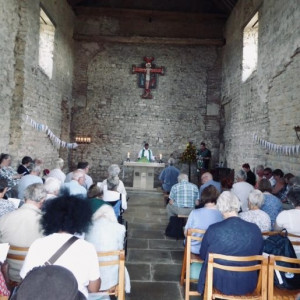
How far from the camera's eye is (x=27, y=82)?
866 cm

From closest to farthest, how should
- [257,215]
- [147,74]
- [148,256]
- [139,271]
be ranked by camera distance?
[257,215]
[139,271]
[148,256]
[147,74]

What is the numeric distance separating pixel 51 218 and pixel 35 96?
7795 millimetres

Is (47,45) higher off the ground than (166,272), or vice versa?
(47,45)

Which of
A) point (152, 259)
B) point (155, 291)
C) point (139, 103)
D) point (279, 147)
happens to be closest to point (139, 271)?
point (152, 259)

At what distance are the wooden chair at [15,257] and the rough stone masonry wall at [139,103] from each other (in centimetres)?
1059

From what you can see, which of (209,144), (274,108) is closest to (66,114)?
(209,144)

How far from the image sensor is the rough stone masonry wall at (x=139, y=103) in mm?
13336


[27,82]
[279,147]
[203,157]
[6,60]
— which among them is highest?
[6,60]

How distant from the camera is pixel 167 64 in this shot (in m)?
13.4

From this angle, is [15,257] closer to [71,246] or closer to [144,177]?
[71,246]

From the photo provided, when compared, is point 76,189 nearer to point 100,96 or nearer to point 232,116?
point 232,116

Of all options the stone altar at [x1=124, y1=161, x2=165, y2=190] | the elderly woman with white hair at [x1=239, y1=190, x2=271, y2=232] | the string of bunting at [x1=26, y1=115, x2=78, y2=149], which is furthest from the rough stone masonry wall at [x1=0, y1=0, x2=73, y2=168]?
the elderly woman with white hair at [x1=239, y1=190, x2=271, y2=232]

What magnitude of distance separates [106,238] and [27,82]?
22.9ft

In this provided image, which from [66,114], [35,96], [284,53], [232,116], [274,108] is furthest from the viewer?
[66,114]
